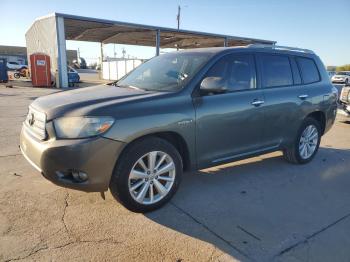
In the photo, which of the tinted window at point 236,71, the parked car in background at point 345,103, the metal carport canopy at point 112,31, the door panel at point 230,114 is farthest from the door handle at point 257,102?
the metal carport canopy at point 112,31

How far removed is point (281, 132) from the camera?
15.9ft

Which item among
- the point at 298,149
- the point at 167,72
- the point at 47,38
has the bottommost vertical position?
the point at 298,149

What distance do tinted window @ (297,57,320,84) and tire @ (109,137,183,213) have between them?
9.87 feet

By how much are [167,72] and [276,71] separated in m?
1.76

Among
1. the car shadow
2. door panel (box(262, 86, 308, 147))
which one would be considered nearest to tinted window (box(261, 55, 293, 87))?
door panel (box(262, 86, 308, 147))

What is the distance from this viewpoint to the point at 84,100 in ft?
11.0

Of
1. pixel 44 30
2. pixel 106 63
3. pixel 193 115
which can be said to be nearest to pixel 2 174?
pixel 193 115

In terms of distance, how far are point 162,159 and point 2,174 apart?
2.42 m

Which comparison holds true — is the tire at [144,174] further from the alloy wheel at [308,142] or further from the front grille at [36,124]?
the alloy wheel at [308,142]

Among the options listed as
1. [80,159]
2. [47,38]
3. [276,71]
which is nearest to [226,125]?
[276,71]

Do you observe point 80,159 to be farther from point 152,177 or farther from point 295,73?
point 295,73

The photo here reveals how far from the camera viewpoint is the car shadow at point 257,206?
307 cm

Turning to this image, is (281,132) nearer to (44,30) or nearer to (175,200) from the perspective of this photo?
(175,200)

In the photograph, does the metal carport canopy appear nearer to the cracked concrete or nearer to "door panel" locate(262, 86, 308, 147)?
"door panel" locate(262, 86, 308, 147)
